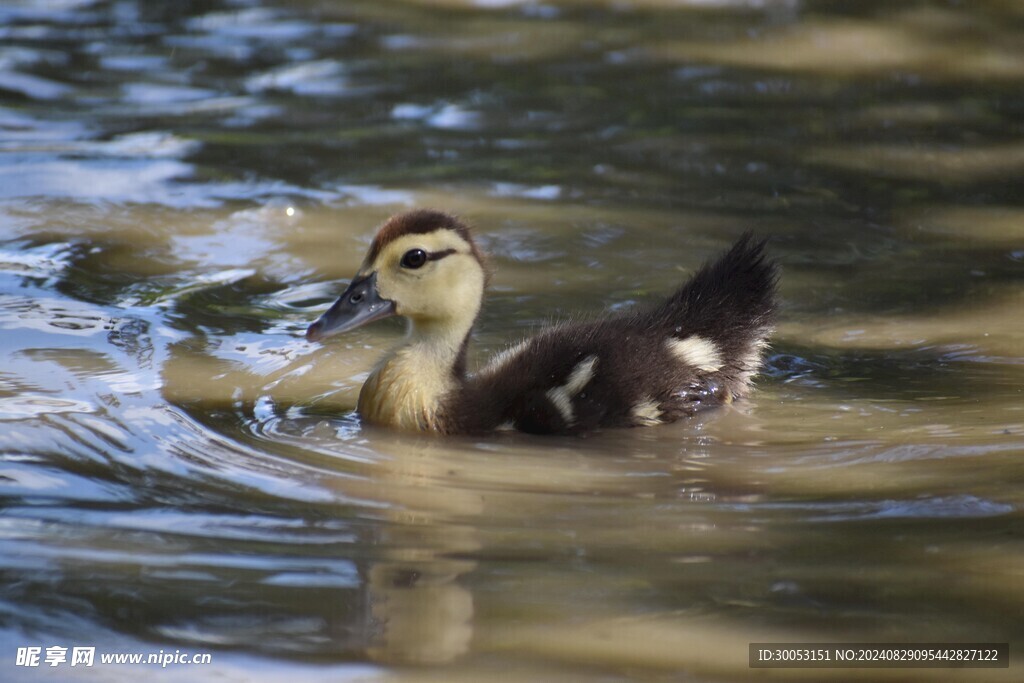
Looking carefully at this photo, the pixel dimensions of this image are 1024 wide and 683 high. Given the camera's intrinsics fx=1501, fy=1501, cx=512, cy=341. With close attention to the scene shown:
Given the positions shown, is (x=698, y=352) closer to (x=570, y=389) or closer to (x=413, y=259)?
(x=570, y=389)

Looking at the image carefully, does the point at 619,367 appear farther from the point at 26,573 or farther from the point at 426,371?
the point at 26,573

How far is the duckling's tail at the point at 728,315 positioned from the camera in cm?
541

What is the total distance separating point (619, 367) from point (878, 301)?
1626 millimetres

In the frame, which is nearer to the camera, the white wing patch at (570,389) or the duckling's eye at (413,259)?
the white wing patch at (570,389)

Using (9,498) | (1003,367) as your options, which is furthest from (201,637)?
(1003,367)

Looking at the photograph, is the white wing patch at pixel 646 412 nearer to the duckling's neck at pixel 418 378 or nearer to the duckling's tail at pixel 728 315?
the duckling's tail at pixel 728 315

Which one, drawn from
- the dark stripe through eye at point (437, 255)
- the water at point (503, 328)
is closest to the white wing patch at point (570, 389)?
the water at point (503, 328)

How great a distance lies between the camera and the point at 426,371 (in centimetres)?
514

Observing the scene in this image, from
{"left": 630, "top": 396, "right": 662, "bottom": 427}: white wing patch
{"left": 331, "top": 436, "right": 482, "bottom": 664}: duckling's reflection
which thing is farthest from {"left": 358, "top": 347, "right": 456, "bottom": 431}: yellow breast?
{"left": 630, "top": 396, "right": 662, "bottom": 427}: white wing patch

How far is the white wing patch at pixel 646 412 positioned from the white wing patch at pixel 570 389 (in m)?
0.21

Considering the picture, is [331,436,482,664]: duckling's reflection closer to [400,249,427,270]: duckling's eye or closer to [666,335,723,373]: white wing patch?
[400,249,427,270]: duckling's eye

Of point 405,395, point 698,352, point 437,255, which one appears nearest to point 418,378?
point 405,395

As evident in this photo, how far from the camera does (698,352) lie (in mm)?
5398

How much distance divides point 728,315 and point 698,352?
192 mm
